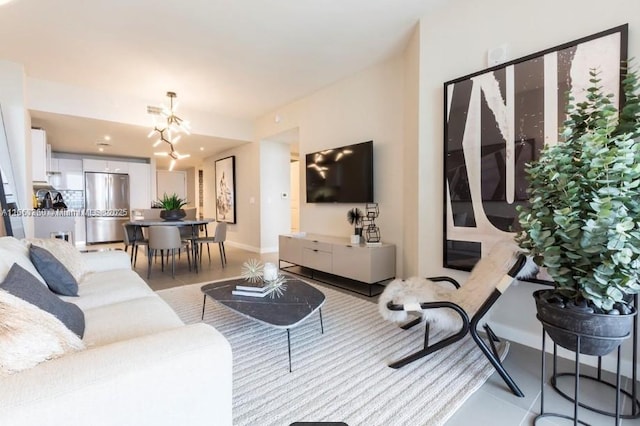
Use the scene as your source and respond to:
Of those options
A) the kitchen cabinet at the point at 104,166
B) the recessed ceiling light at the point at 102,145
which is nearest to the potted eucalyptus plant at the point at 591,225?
the recessed ceiling light at the point at 102,145

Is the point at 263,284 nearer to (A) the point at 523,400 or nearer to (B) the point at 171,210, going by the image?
(A) the point at 523,400

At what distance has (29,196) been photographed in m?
3.99

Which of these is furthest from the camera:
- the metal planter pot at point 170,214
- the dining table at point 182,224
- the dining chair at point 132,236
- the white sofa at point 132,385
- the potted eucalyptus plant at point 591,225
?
the metal planter pot at point 170,214

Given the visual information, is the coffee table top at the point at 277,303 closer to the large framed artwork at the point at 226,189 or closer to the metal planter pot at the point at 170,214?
the metal planter pot at the point at 170,214

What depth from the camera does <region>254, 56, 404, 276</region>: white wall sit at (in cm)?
357

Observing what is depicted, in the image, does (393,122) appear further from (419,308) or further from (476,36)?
(419,308)

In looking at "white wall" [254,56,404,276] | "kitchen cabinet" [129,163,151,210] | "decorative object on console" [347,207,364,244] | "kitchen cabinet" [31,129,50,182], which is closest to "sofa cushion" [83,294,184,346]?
"decorative object on console" [347,207,364,244]

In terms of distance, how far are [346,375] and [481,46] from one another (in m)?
2.74

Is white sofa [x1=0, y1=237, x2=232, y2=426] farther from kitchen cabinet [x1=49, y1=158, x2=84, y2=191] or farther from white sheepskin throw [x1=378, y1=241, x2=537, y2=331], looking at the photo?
kitchen cabinet [x1=49, y1=158, x2=84, y2=191]

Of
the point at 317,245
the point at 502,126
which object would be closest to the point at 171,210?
the point at 317,245

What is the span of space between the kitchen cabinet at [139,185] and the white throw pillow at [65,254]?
20.4 feet

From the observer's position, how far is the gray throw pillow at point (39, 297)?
120 cm

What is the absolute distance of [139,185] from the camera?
7.94m

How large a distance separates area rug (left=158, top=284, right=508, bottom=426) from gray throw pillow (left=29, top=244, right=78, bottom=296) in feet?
3.18
